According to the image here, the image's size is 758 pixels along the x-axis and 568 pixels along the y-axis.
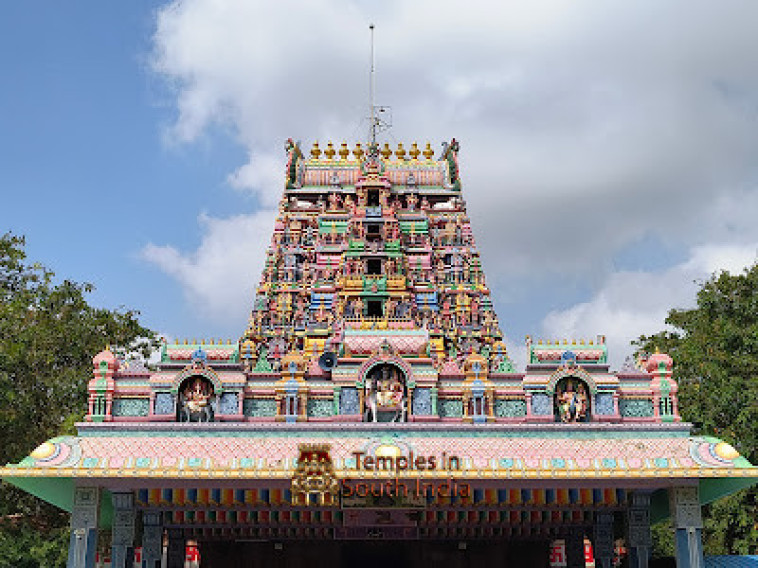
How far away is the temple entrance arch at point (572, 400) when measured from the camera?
19.7 metres

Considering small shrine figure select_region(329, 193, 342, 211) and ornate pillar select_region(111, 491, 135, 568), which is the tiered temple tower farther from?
ornate pillar select_region(111, 491, 135, 568)

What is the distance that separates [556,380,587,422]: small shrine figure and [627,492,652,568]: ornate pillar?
2.49 m

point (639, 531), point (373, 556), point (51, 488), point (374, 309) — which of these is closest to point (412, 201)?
point (374, 309)

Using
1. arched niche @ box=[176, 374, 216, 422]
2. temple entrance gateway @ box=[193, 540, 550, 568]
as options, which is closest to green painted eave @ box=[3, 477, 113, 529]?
arched niche @ box=[176, 374, 216, 422]

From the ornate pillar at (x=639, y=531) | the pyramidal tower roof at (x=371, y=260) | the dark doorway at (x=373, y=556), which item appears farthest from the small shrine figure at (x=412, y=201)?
the ornate pillar at (x=639, y=531)

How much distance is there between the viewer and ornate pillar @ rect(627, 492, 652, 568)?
19.8 metres

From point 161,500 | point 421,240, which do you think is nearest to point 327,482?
point 161,500

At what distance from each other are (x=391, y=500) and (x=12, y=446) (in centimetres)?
1553

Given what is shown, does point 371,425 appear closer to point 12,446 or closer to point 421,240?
point 12,446

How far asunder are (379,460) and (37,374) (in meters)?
17.7

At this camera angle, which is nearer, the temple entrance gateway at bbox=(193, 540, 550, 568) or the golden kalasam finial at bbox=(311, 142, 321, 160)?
the temple entrance gateway at bbox=(193, 540, 550, 568)

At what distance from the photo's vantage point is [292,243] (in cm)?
3634

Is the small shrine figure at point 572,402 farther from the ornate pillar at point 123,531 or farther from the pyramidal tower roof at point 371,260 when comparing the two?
the ornate pillar at point 123,531

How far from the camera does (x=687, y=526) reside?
59.6 feet
